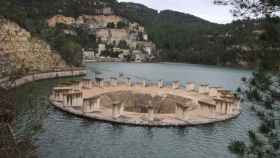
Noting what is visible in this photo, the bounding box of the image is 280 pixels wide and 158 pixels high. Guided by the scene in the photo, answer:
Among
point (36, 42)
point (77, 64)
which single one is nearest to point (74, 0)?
point (77, 64)

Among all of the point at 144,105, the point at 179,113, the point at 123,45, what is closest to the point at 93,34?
the point at 123,45

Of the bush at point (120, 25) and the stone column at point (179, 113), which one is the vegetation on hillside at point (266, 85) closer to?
the stone column at point (179, 113)

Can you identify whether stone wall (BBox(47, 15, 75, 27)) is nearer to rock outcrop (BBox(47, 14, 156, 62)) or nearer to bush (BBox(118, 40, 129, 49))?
rock outcrop (BBox(47, 14, 156, 62))

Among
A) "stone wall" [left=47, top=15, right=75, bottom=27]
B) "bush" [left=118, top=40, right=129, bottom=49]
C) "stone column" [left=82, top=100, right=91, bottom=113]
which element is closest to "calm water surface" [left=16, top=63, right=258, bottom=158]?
"stone column" [left=82, top=100, right=91, bottom=113]

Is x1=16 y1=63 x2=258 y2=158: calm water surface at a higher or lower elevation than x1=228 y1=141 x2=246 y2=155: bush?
lower

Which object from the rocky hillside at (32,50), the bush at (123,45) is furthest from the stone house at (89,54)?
the rocky hillside at (32,50)

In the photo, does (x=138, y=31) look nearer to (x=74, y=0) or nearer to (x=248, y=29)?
(x=74, y=0)

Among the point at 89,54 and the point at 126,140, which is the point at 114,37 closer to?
the point at 89,54
